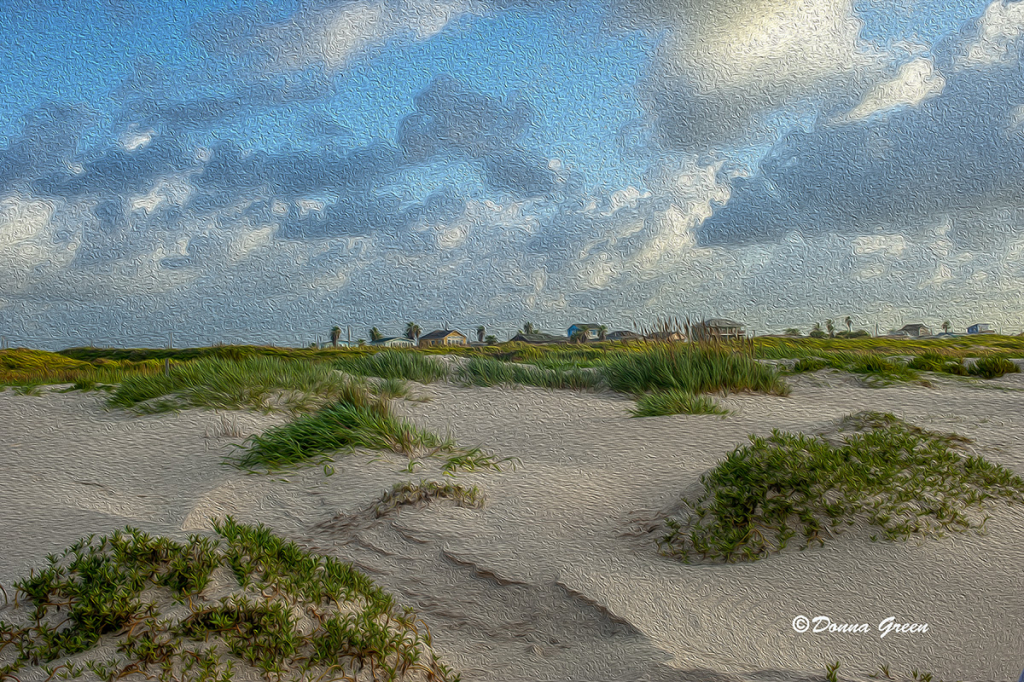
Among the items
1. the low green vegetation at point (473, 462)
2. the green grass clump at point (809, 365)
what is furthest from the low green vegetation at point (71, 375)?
the green grass clump at point (809, 365)

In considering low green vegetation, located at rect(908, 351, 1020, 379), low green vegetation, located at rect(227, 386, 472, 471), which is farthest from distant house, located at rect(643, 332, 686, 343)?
low green vegetation, located at rect(908, 351, 1020, 379)

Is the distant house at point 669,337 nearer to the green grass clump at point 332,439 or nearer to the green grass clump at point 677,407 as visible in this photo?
the green grass clump at point 677,407

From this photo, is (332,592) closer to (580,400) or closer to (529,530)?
(529,530)

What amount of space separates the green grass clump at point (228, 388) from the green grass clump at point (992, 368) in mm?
9059

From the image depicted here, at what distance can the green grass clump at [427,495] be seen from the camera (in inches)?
145

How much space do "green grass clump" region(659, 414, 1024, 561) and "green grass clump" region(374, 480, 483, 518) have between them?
1.06 meters

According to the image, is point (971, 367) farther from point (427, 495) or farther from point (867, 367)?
point (427, 495)

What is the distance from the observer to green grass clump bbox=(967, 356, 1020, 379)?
993 cm

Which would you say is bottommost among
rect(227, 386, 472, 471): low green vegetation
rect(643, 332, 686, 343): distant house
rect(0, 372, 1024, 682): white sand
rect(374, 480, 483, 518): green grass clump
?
rect(0, 372, 1024, 682): white sand

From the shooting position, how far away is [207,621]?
233cm

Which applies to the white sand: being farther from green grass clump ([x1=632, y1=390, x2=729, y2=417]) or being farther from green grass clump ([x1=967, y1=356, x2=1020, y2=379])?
green grass clump ([x1=967, y1=356, x2=1020, y2=379])

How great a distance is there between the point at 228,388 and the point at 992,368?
10346 millimetres

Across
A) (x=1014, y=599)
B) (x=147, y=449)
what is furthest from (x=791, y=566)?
(x=147, y=449)

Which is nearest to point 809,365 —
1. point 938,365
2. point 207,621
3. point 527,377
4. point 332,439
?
point 938,365
